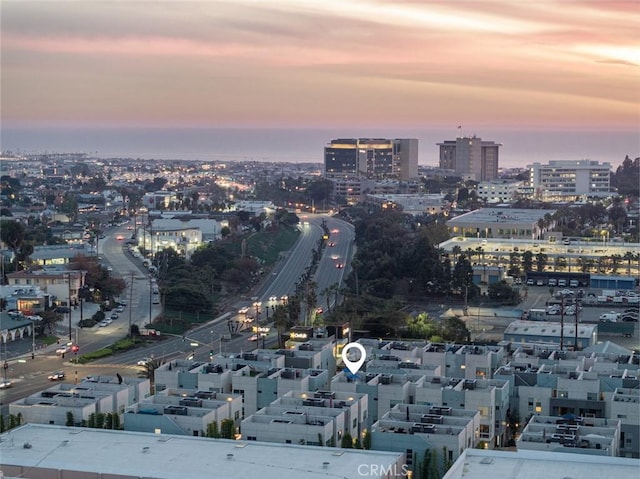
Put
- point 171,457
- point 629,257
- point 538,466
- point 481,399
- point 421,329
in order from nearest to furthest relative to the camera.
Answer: point 538,466 → point 171,457 → point 481,399 → point 421,329 → point 629,257

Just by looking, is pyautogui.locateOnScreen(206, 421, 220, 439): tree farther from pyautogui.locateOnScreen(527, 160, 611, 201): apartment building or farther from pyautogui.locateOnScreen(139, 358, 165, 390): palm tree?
pyautogui.locateOnScreen(527, 160, 611, 201): apartment building

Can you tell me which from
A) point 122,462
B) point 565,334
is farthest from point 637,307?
point 122,462

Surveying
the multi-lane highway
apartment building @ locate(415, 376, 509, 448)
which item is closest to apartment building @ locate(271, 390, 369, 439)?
apartment building @ locate(415, 376, 509, 448)

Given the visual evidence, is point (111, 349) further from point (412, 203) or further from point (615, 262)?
point (412, 203)

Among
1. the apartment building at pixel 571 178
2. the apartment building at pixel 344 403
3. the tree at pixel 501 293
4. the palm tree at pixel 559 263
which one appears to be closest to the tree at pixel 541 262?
the palm tree at pixel 559 263

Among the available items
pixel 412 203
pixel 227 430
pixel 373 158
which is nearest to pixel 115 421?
pixel 227 430

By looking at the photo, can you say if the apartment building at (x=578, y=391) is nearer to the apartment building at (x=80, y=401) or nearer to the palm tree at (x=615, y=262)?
the apartment building at (x=80, y=401)
